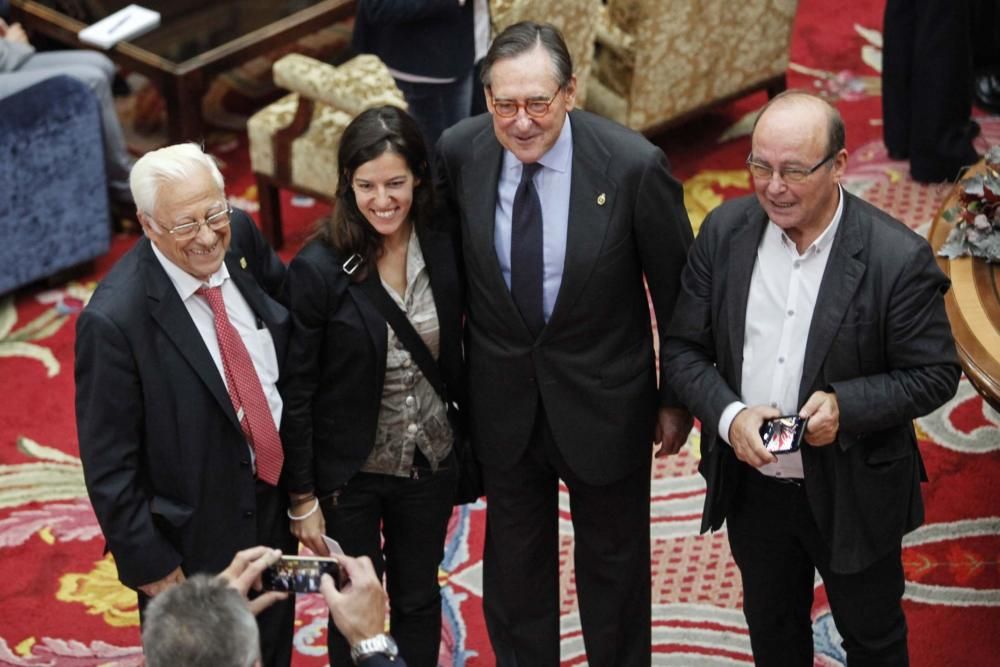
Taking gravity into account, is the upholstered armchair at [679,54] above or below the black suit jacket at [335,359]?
below

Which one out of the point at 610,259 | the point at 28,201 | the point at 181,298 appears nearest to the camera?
the point at 181,298

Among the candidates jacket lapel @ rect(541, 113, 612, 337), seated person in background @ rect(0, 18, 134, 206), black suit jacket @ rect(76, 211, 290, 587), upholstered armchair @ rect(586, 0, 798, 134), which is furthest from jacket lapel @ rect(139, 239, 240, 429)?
upholstered armchair @ rect(586, 0, 798, 134)

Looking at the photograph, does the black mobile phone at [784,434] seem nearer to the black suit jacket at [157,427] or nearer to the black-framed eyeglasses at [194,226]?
the black suit jacket at [157,427]

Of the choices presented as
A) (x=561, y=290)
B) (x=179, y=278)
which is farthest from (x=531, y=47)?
(x=179, y=278)

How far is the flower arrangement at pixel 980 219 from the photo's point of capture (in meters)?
3.78

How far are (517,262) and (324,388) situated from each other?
49 cm

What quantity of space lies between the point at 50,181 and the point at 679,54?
2.50 metres

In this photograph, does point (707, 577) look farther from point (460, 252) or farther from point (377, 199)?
point (377, 199)

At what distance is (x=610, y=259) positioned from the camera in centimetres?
315

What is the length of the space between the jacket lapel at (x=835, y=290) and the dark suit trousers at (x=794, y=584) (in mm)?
326

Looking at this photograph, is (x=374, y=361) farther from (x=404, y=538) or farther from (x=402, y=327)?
(x=404, y=538)

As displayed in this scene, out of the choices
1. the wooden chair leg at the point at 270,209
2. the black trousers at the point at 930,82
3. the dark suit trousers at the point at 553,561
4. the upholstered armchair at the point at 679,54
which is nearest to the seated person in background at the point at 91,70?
the wooden chair leg at the point at 270,209

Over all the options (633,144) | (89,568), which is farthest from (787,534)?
(89,568)

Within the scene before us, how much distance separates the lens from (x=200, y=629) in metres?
2.29
